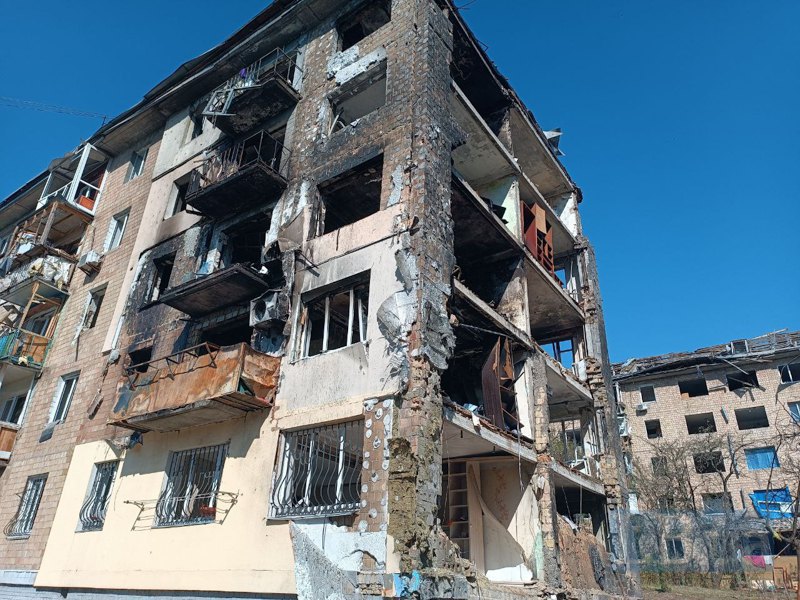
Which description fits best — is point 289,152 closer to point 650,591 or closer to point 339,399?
point 339,399

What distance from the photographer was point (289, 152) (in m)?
15.4

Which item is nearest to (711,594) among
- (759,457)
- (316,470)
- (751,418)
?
(759,457)

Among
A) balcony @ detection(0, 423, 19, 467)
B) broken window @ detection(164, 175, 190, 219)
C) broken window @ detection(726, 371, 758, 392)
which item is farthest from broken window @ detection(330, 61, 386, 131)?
broken window @ detection(726, 371, 758, 392)

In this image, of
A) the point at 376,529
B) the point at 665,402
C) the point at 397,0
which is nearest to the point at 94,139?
the point at 397,0

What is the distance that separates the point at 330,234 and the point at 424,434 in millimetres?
5304

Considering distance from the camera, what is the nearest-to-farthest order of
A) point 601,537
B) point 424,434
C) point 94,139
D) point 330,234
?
point 424,434, point 330,234, point 601,537, point 94,139

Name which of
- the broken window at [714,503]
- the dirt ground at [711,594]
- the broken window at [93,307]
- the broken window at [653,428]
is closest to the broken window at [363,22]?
the broken window at [93,307]

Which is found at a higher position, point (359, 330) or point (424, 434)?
point (359, 330)

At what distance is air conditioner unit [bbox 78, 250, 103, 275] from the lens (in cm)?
1930

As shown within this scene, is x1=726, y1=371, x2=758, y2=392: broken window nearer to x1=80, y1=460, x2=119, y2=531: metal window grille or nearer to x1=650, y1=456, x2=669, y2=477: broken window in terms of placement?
x1=650, y1=456, x2=669, y2=477: broken window

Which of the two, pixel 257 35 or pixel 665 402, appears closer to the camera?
pixel 257 35

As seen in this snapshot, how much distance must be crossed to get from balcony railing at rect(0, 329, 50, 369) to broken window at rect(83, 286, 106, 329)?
5.83ft

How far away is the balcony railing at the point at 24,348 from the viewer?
18.0 m

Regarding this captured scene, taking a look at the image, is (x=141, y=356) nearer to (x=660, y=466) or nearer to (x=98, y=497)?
(x=98, y=497)
